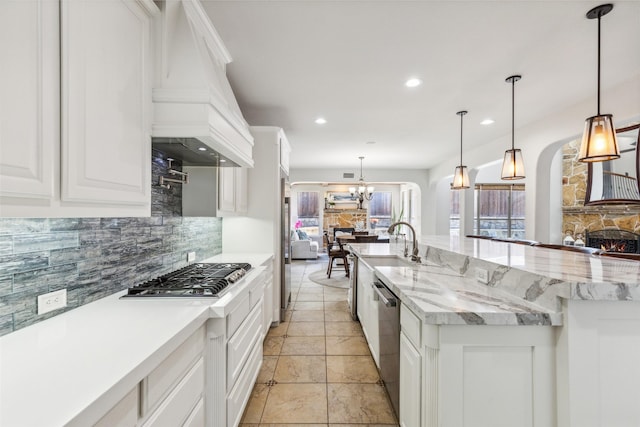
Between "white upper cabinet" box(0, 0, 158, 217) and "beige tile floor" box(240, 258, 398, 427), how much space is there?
165 centimetres

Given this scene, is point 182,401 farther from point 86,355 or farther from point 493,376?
point 493,376

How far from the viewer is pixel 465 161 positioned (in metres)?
5.89

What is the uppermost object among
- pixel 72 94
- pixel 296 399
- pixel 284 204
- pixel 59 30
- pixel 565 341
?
pixel 59 30

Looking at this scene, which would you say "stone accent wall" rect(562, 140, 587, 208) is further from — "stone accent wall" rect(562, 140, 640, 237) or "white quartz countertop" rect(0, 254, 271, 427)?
"white quartz countertop" rect(0, 254, 271, 427)

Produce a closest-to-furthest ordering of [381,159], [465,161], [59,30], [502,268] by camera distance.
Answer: [59,30] → [502,268] → [465,161] → [381,159]

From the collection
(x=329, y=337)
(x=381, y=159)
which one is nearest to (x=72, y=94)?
(x=329, y=337)

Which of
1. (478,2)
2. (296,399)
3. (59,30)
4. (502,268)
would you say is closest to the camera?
(59,30)

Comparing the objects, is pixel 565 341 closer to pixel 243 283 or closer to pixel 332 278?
pixel 243 283

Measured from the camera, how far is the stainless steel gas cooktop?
58.1 inches

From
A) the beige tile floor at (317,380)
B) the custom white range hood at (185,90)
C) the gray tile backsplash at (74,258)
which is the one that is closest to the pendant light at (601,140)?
the beige tile floor at (317,380)

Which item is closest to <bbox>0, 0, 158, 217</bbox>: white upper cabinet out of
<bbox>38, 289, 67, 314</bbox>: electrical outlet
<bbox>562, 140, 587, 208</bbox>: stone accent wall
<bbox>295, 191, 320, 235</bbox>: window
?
<bbox>38, 289, 67, 314</bbox>: electrical outlet

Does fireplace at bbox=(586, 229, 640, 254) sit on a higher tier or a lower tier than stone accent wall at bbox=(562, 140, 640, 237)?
lower

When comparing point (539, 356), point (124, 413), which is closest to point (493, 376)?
point (539, 356)

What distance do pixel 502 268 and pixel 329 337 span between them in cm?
205
